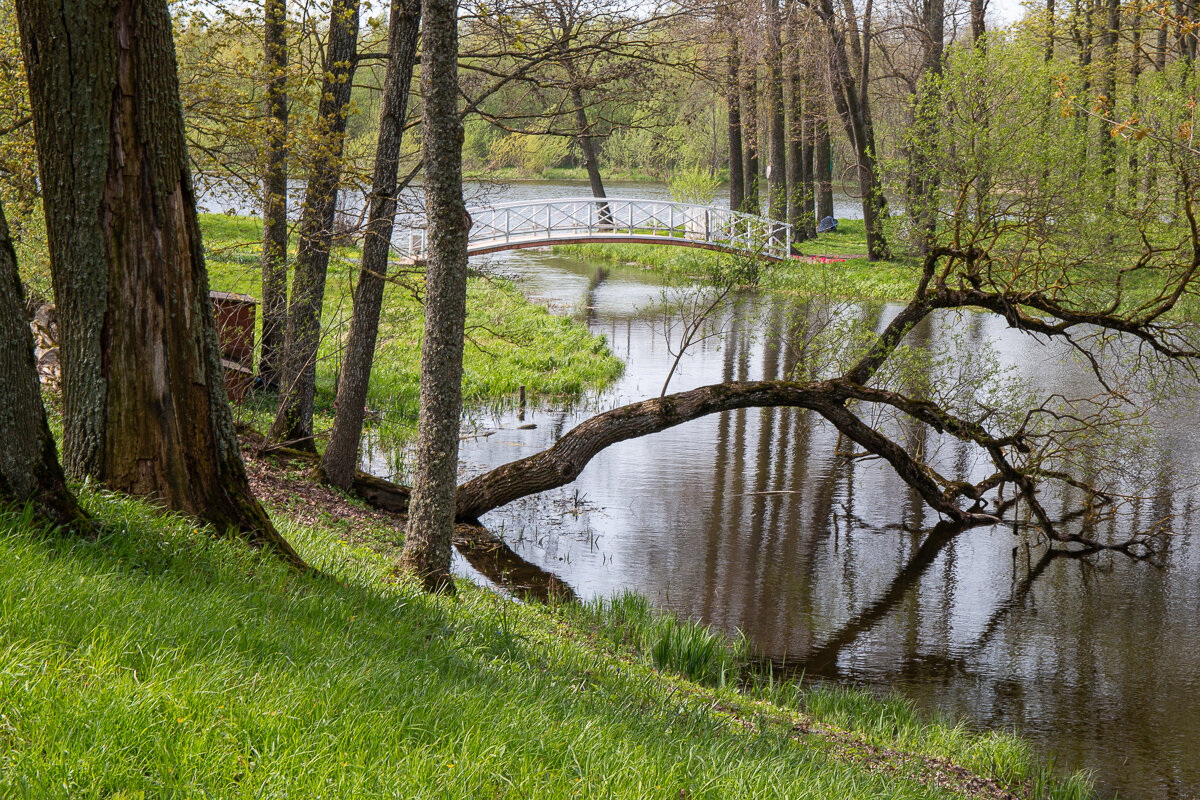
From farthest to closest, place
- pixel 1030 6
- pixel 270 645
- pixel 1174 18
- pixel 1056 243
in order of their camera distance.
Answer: pixel 1030 6
pixel 1056 243
pixel 1174 18
pixel 270 645

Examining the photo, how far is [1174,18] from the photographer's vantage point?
16.1 feet

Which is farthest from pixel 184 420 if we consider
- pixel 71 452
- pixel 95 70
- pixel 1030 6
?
pixel 1030 6

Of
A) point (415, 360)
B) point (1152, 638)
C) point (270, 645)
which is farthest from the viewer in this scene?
point (415, 360)

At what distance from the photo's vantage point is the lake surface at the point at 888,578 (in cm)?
615

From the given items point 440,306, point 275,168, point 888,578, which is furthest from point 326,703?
point 275,168

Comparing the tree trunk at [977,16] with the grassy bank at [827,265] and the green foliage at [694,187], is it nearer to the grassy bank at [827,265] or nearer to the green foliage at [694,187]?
the grassy bank at [827,265]

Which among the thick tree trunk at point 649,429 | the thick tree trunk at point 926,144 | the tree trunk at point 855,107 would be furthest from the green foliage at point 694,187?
the thick tree trunk at point 649,429

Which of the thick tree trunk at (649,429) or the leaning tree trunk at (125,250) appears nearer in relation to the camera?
the leaning tree trunk at (125,250)

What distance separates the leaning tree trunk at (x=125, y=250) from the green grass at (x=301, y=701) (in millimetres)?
329

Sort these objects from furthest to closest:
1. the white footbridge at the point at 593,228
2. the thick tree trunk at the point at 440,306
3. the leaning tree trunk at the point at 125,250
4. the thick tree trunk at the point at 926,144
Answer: the white footbridge at the point at 593,228, the thick tree trunk at the point at 926,144, the thick tree trunk at the point at 440,306, the leaning tree trunk at the point at 125,250

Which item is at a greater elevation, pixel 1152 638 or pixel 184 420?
pixel 184 420

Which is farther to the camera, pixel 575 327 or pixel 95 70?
pixel 575 327

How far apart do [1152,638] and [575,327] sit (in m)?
12.5

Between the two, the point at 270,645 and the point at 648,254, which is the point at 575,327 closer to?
the point at 648,254
